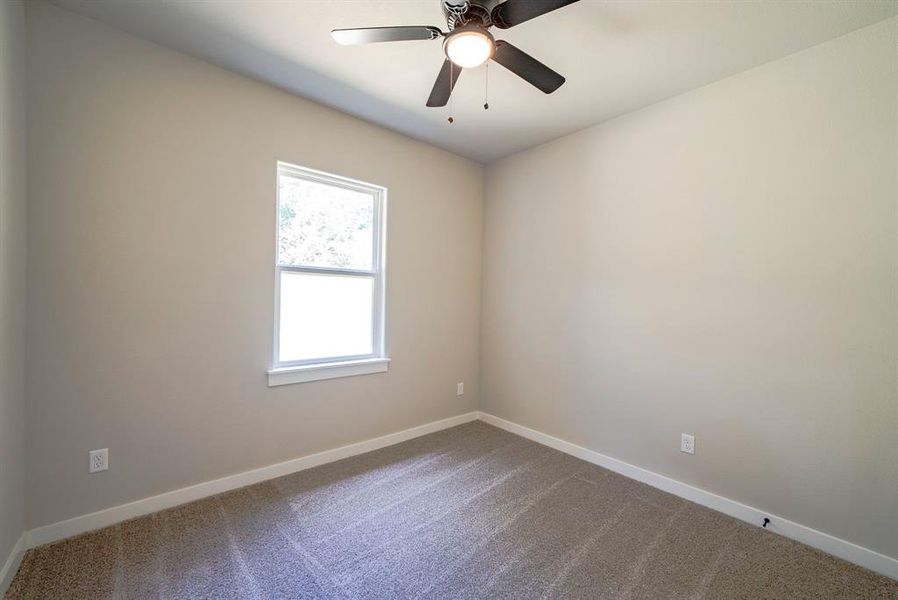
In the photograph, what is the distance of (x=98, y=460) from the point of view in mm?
1927

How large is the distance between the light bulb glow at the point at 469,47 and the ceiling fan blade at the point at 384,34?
9cm

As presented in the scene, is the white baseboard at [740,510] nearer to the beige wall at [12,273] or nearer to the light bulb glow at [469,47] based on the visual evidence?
the light bulb glow at [469,47]

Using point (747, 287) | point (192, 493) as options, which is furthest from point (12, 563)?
point (747, 287)

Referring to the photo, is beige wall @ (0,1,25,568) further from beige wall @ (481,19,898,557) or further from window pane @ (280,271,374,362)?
beige wall @ (481,19,898,557)

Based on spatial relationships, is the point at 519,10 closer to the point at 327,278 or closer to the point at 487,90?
the point at 487,90

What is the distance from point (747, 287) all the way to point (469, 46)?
2060mm

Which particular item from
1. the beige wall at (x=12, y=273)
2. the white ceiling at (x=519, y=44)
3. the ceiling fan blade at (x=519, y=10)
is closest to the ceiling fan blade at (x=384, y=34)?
the ceiling fan blade at (x=519, y=10)

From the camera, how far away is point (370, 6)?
1.77 m

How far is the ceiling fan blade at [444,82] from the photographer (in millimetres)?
1695

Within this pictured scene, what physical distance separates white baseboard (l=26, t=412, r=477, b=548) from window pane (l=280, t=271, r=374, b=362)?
0.74m

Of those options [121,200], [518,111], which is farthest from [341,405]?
[518,111]

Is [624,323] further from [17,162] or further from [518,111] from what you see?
[17,162]

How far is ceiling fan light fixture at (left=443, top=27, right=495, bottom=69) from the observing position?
1423mm

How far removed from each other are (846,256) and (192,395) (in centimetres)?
368
